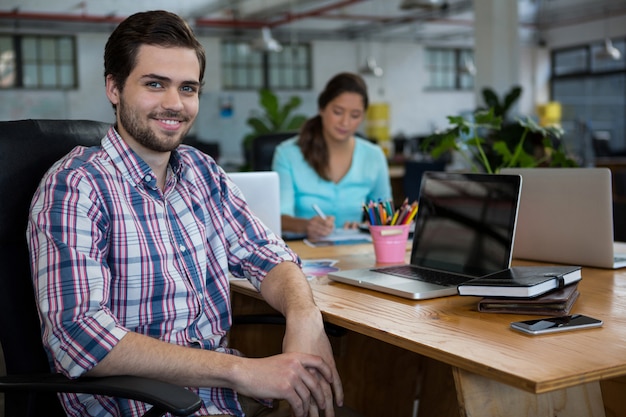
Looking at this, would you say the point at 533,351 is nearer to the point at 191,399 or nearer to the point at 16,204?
the point at 191,399

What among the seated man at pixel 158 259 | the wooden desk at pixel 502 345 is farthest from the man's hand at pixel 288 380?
the wooden desk at pixel 502 345

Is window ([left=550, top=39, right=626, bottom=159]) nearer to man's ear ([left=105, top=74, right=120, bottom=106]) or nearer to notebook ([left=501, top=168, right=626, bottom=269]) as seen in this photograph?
notebook ([left=501, top=168, right=626, bottom=269])

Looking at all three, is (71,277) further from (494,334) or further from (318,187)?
(318,187)

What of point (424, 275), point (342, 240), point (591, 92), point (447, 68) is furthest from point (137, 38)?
point (447, 68)

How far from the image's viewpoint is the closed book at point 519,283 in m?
1.44

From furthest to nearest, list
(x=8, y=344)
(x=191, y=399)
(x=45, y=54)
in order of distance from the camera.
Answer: (x=45, y=54)
(x=8, y=344)
(x=191, y=399)

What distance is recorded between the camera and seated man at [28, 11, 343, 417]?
136 cm

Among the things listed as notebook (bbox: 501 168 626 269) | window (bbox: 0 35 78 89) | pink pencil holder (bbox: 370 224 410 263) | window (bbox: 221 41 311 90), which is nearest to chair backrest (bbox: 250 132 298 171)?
pink pencil holder (bbox: 370 224 410 263)

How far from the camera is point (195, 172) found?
1.78 metres

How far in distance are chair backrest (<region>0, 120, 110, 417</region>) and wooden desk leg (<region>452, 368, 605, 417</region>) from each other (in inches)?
32.9

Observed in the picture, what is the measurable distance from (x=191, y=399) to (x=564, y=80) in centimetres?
1588

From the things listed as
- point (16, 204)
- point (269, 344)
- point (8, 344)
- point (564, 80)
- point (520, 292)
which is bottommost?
point (269, 344)

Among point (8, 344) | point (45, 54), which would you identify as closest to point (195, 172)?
point (8, 344)

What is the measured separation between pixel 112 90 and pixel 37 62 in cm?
1098
